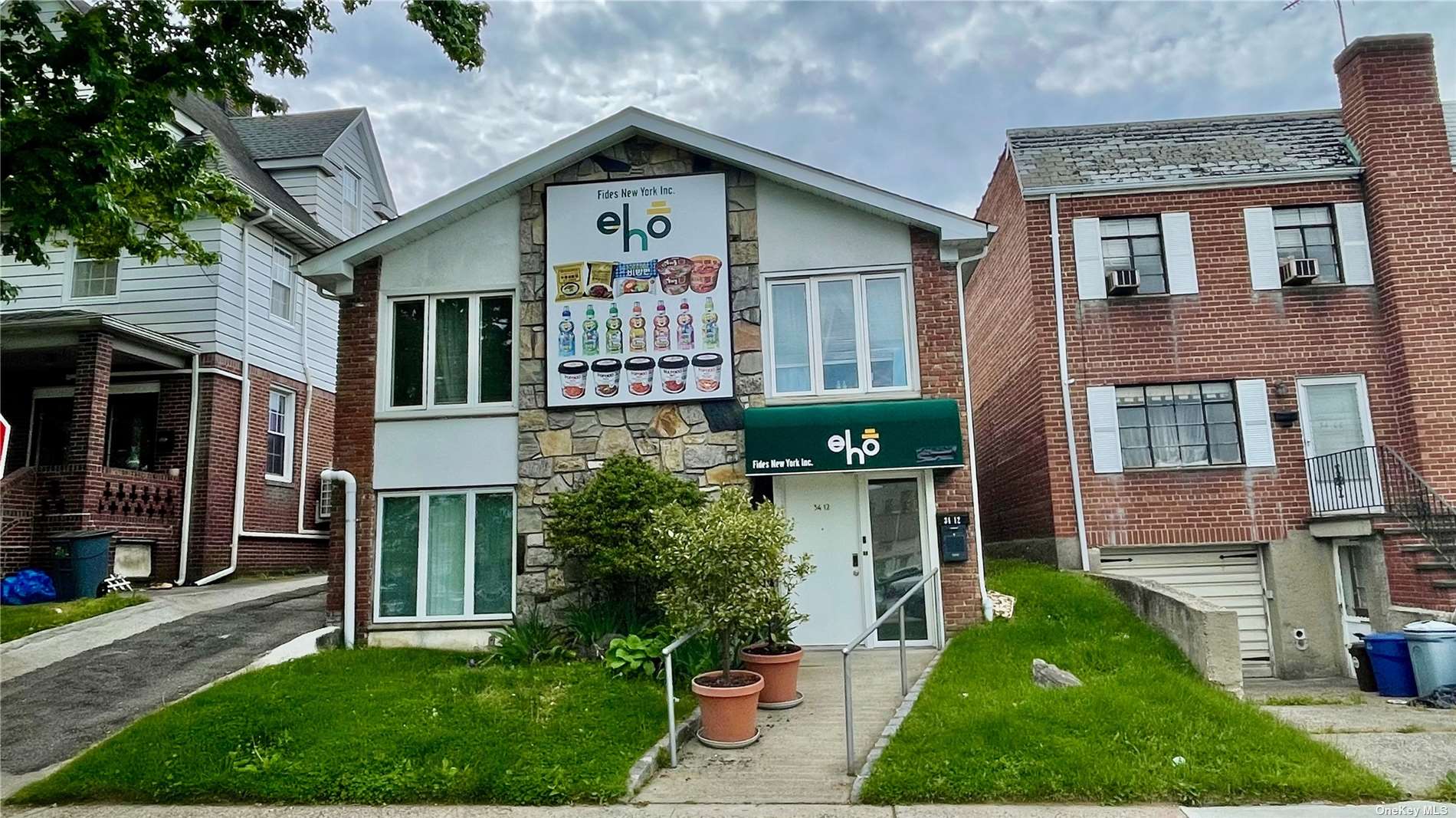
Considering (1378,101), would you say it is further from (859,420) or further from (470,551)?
(470,551)

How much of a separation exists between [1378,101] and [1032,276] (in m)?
6.28

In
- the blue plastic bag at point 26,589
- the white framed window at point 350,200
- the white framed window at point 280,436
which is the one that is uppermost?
the white framed window at point 350,200

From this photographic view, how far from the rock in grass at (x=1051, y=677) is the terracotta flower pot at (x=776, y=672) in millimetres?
2212

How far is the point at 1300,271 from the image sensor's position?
44.9ft

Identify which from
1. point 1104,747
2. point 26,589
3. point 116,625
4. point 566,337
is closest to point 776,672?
point 1104,747

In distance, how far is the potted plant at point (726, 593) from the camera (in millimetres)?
7320

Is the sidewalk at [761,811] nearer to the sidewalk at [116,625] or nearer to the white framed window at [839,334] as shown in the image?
the sidewalk at [116,625]

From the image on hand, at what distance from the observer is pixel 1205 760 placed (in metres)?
6.21

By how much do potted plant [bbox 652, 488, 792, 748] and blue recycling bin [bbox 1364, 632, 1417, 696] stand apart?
296 inches

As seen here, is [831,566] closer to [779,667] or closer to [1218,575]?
[779,667]

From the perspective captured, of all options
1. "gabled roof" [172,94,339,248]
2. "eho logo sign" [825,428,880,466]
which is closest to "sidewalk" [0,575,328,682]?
"gabled roof" [172,94,339,248]

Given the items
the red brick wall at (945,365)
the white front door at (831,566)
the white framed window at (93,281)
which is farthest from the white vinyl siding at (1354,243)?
the white framed window at (93,281)

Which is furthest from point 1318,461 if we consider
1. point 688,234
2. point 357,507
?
point 357,507

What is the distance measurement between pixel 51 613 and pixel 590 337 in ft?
24.9
